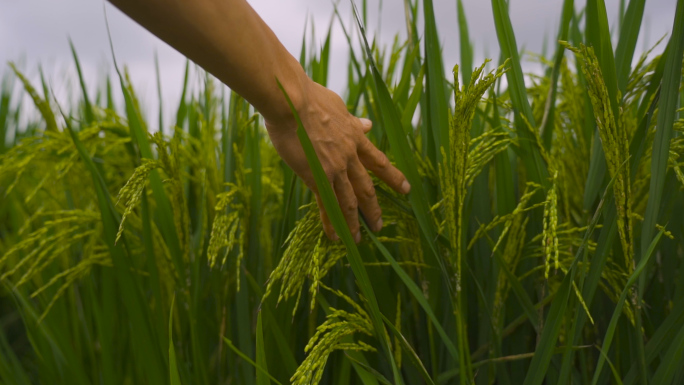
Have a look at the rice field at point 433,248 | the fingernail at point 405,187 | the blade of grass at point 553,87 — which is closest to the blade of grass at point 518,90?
the rice field at point 433,248

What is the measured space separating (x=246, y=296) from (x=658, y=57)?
0.93 metres

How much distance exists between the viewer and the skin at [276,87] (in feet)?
2.55

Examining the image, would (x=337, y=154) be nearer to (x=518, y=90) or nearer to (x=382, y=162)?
(x=382, y=162)

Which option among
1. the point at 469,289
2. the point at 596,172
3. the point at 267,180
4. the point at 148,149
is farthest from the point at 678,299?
the point at 148,149

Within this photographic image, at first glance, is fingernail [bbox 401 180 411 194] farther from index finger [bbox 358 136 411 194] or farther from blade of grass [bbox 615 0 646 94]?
blade of grass [bbox 615 0 646 94]

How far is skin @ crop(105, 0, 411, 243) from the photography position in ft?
2.55

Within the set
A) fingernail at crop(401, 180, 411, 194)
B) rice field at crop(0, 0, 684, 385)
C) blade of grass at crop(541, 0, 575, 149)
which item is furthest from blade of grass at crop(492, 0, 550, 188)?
fingernail at crop(401, 180, 411, 194)

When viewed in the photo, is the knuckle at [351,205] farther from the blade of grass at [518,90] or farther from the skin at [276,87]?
the blade of grass at [518,90]

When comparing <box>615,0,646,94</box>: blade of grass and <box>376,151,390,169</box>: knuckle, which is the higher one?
<box>615,0,646,94</box>: blade of grass

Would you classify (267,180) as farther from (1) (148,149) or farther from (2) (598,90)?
(2) (598,90)

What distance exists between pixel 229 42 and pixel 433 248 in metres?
0.43

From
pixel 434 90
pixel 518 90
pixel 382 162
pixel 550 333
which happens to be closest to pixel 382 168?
pixel 382 162

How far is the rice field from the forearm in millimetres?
154

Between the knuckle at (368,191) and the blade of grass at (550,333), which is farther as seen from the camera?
the knuckle at (368,191)
